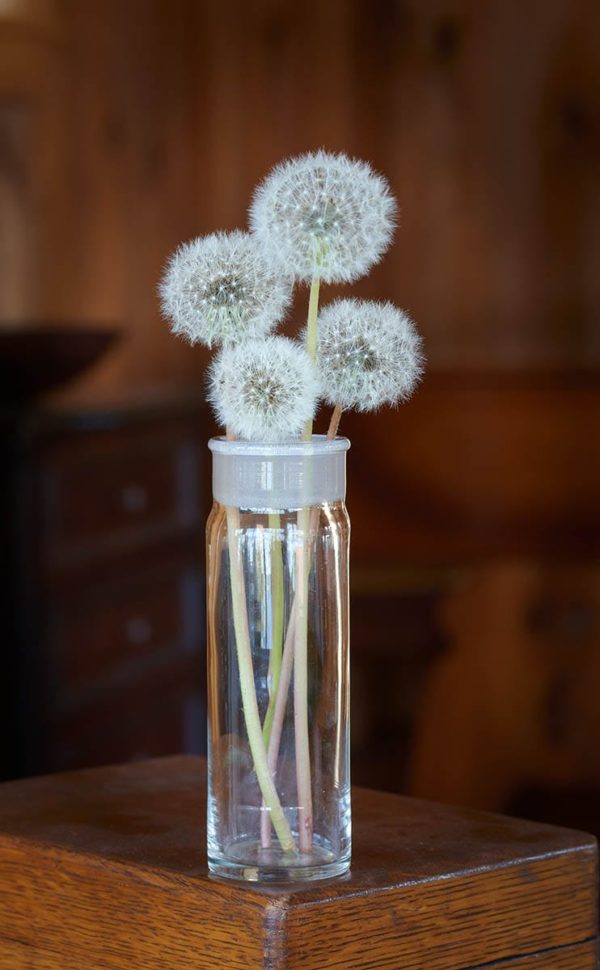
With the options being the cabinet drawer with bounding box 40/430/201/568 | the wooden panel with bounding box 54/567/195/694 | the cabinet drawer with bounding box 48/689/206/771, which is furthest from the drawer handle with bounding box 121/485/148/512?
the cabinet drawer with bounding box 48/689/206/771

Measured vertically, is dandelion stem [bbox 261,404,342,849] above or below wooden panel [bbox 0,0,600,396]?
below

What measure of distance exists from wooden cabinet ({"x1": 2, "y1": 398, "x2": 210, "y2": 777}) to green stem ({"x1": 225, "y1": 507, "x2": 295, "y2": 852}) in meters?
1.96

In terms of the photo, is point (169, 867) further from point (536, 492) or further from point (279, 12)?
point (279, 12)

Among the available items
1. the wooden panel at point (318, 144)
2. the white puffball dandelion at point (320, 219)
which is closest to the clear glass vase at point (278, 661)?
the white puffball dandelion at point (320, 219)

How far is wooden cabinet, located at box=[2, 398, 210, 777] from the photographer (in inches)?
114

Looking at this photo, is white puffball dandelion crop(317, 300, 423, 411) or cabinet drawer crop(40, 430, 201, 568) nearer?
white puffball dandelion crop(317, 300, 423, 411)

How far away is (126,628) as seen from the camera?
315 centimetres

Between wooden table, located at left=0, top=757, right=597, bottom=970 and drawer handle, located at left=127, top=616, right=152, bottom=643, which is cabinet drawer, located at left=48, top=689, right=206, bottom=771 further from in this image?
wooden table, located at left=0, top=757, right=597, bottom=970

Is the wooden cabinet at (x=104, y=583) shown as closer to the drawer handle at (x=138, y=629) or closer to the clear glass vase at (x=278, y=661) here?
the drawer handle at (x=138, y=629)

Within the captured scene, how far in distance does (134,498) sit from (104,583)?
0.60 feet

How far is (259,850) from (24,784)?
1.03 ft

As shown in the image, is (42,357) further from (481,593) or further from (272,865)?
(272,865)

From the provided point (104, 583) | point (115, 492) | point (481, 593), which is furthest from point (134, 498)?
point (481, 593)

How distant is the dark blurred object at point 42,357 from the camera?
3180 mm
